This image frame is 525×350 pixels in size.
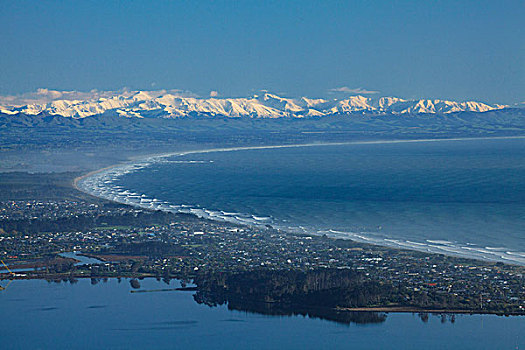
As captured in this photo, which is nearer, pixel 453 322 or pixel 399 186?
pixel 453 322

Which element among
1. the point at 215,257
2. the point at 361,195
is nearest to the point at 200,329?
the point at 215,257

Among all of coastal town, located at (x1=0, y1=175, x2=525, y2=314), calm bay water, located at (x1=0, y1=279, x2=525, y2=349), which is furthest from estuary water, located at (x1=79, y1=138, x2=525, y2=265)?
calm bay water, located at (x1=0, y1=279, x2=525, y2=349)

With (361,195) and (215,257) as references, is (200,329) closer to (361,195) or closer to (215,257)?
(215,257)

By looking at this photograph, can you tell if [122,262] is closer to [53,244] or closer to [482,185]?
[53,244]

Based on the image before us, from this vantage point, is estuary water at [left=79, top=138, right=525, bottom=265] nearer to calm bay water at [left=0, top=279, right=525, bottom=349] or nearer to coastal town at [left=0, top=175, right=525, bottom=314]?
coastal town at [left=0, top=175, right=525, bottom=314]

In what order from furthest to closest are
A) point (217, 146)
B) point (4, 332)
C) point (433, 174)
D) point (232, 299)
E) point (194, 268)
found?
point (217, 146)
point (433, 174)
point (194, 268)
point (232, 299)
point (4, 332)

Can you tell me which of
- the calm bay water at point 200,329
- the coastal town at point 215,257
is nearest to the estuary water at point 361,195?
the coastal town at point 215,257

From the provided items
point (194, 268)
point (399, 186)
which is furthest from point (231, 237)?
point (399, 186)
